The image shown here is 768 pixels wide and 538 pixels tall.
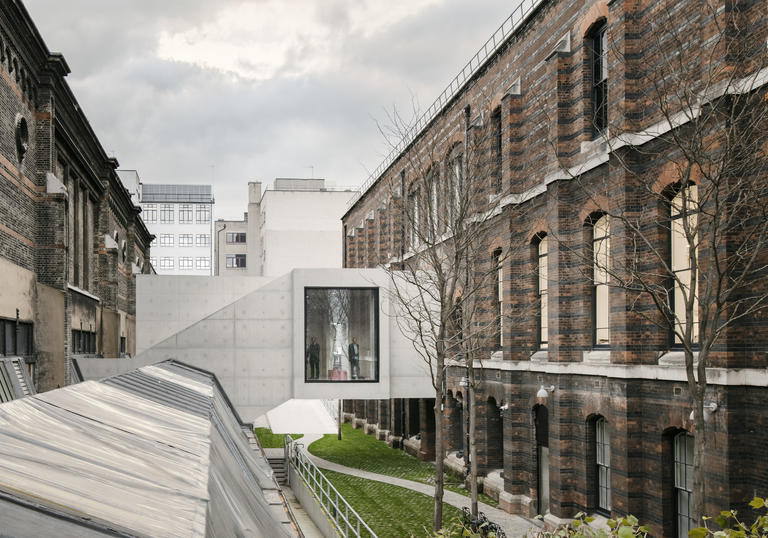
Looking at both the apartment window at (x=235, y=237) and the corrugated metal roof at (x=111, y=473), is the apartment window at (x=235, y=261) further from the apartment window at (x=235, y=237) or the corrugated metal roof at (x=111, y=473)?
the corrugated metal roof at (x=111, y=473)

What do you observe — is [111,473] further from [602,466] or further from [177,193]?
[177,193]

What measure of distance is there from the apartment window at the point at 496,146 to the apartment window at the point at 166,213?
330ft

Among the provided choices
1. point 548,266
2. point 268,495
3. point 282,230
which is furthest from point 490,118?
point 282,230

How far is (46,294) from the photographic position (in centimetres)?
2042

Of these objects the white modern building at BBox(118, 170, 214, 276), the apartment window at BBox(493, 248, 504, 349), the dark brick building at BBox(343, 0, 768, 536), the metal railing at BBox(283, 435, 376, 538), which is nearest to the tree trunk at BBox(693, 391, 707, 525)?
the dark brick building at BBox(343, 0, 768, 536)

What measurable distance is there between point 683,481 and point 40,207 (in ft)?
54.1

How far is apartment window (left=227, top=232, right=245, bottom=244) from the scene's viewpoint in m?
103

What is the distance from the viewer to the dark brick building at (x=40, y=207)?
17578mm

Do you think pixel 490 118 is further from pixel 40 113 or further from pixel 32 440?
pixel 32 440

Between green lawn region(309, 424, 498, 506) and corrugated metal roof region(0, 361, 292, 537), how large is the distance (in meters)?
19.5

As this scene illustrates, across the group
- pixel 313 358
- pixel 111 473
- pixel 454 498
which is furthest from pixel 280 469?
pixel 111 473

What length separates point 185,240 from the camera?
Answer: 390 ft

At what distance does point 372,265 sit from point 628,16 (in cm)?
2784

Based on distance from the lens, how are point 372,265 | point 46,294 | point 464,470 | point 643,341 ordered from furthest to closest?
point 372,265 < point 464,470 < point 46,294 < point 643,341
